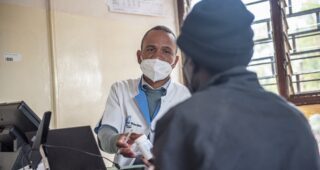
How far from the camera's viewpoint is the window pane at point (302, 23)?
263 centimetres

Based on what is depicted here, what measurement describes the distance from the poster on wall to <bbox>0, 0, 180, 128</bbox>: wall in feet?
0.16

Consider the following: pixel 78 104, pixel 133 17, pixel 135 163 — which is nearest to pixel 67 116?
pixel 78 104

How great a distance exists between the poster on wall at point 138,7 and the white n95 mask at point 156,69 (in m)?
1.24

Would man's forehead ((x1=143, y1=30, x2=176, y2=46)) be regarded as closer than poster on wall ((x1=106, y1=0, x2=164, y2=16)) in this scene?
Yes

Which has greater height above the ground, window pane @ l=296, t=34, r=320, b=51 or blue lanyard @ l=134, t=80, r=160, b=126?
window pane @ l=296, t=34, r=320, b=51

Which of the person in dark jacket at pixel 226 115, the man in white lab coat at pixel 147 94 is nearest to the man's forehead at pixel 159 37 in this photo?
the man in white lab coat at pixel 147 94

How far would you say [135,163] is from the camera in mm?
1405

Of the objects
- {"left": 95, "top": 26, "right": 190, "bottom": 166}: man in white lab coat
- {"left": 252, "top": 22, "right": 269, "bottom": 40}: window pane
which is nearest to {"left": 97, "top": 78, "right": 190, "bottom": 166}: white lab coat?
{"left": 95, "top": 26, "right": 190, "bottom": 166}: man in white lab coat

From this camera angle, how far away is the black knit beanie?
2.41ft

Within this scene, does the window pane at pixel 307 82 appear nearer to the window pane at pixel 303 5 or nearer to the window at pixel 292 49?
the window at pixel 292 49

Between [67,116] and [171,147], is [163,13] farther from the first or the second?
[171,147]

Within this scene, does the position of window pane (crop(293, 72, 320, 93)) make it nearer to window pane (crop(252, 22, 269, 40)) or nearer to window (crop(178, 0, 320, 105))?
window (crop(178, 0, 320, 105))

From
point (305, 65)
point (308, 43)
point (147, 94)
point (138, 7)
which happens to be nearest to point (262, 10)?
point (308, 43)

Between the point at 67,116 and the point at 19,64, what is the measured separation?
1.58 feet
